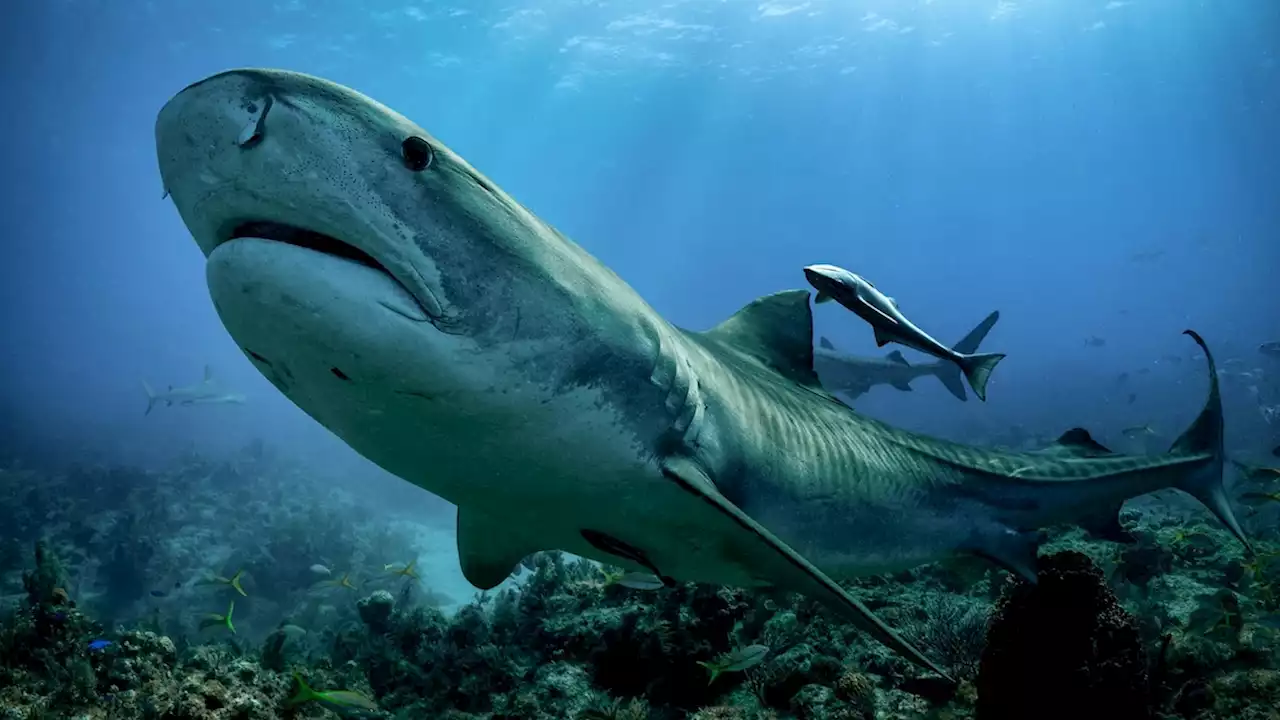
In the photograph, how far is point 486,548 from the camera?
162 inches

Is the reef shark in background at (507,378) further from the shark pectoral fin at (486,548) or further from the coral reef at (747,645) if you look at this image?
the coral reef at (747,645)

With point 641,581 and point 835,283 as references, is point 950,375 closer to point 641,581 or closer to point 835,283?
point 835,283

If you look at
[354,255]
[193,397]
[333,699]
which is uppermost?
[193,397]

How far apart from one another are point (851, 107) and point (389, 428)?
8444 cm

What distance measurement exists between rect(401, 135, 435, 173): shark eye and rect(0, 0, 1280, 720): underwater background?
3.56 metres

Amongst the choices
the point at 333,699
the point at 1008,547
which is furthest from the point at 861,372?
the point at 333,699

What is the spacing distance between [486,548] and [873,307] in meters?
3.08

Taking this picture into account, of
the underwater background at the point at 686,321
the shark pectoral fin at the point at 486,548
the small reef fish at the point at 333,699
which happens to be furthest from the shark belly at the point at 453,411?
the small reef fish at the point at 333,699

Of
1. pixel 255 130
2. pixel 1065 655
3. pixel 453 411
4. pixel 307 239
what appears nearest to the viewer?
pixel 255 130

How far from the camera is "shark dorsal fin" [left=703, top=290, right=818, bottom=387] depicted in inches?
185

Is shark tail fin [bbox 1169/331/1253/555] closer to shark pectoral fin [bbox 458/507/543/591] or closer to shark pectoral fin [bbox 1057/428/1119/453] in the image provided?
shark pectoral fin [bbox 1057/428/1119/453]

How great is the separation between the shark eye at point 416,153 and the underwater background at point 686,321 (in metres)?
3.56

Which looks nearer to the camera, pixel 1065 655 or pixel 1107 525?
pixel 1065 655

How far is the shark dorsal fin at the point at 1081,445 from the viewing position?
465 centimetres
